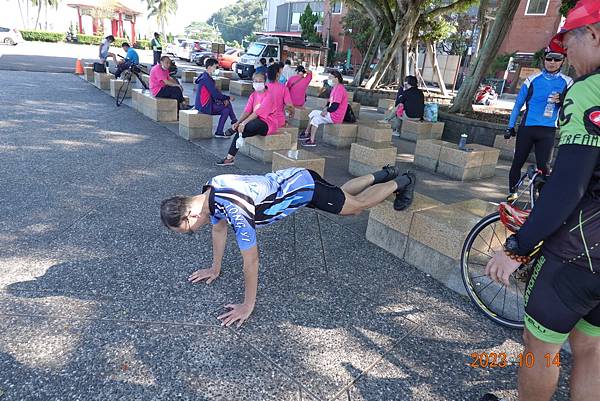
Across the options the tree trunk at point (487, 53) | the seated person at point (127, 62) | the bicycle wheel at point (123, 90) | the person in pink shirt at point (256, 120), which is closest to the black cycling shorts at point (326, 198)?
the person in pink shirt at point (256, 120)

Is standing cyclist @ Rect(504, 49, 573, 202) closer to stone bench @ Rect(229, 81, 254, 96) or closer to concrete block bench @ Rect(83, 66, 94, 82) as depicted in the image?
stone bench @ Rect(229, 81, 254, 96)

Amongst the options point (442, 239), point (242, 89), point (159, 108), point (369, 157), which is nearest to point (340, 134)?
point (369, 157)

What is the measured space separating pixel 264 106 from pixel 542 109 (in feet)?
13.4

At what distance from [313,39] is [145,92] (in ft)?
119

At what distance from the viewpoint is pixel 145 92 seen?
10.9m

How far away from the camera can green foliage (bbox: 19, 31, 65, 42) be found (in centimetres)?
4262

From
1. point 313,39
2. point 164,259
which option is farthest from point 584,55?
point 313,39

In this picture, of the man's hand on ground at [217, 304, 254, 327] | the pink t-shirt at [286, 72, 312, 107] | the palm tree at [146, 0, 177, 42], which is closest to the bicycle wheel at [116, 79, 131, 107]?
the pink t-shirt at [286, 72, 312, 107]

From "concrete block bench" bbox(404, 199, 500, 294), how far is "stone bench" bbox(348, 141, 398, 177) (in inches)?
103

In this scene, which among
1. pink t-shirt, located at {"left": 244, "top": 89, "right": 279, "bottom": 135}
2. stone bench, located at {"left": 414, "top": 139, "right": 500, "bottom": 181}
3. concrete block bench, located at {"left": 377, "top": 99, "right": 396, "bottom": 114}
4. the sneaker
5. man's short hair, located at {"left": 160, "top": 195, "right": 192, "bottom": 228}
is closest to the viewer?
man's short hair, located at {"left": 160, "top": 195, "right": 192, "bottom": 228}

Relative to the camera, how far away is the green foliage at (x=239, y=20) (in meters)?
116

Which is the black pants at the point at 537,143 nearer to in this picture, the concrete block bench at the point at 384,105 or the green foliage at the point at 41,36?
the concrete block bench at the point at 384,105

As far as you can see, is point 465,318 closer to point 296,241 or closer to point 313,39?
point 296,241

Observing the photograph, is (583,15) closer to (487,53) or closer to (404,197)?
(404,197)
